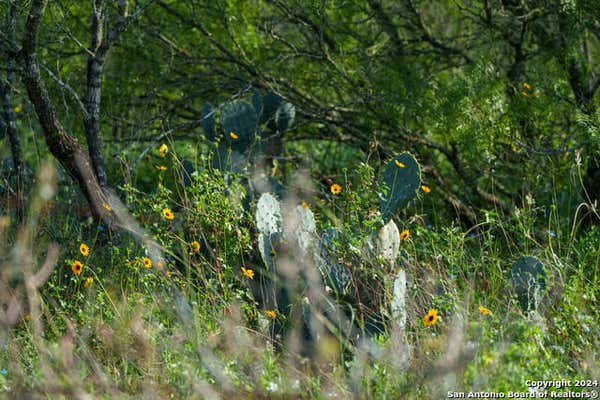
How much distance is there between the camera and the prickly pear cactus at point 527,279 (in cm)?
294

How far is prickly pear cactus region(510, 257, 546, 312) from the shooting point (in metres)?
2.94

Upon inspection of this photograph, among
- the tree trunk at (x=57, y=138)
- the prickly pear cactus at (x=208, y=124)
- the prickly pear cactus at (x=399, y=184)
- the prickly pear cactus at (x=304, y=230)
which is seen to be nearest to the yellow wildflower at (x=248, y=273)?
the prickly pear cactus at (x=304, y=230)

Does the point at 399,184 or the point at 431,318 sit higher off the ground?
the point at 399,184

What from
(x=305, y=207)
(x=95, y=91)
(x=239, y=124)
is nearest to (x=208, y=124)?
(x=239, y=124)

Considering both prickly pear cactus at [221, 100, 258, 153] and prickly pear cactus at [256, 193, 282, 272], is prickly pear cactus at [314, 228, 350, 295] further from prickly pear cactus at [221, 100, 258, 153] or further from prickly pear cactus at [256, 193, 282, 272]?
prickly pear cactus at [221, 100, 258, 153]

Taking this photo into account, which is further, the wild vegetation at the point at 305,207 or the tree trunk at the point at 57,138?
the tree trunk at the point at 57,138

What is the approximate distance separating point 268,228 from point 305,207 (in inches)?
7.2

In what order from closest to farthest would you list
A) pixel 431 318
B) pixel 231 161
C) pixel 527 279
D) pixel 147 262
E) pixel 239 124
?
pixel 431 318, pixel 527 279, pixel 147 262, pixel 231 161, pixel 239 124

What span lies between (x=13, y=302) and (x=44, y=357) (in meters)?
0.50

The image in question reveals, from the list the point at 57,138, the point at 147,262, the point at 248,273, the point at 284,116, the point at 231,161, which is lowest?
the point at 248,273

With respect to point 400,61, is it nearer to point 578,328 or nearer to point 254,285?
point 254,285

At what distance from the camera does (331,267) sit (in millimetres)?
3137

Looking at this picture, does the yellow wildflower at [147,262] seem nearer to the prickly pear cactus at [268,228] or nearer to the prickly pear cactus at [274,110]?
the prickly pear cactus at [268,228]

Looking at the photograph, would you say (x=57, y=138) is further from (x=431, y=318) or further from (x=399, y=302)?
(x=431, y=318)
